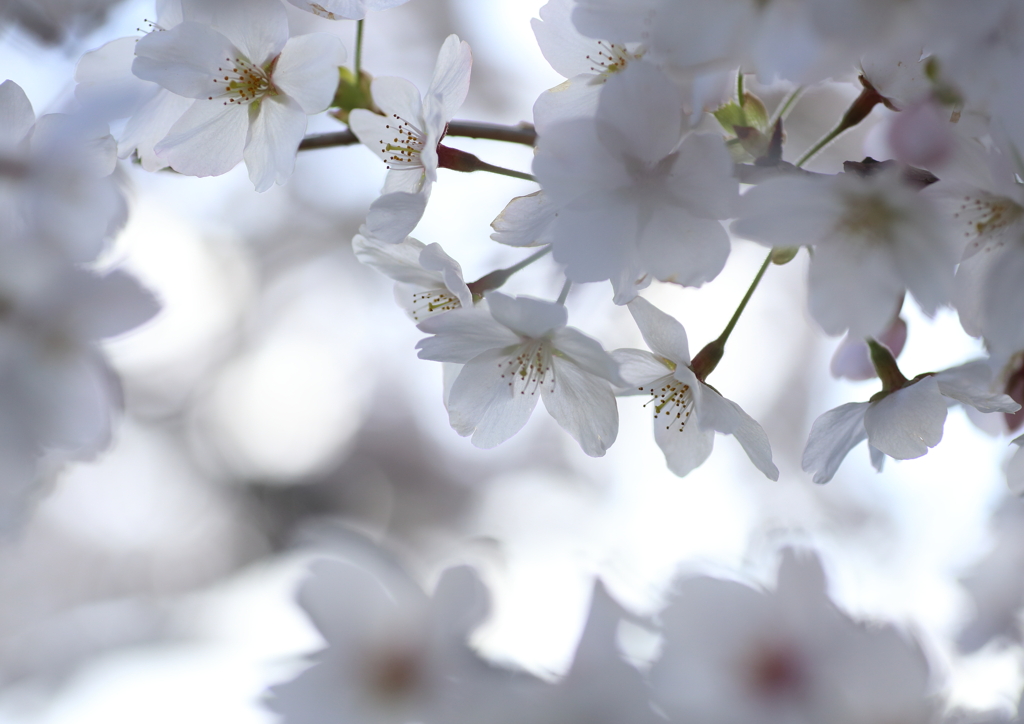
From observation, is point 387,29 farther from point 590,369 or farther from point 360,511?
point 590,369

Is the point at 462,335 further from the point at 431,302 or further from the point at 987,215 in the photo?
the point at 987,215

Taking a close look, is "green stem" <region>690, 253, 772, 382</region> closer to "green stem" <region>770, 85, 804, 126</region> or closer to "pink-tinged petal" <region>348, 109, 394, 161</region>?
"green stem" <region>770, 85, 804, 126</region>

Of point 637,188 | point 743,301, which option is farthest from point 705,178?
point 743,301

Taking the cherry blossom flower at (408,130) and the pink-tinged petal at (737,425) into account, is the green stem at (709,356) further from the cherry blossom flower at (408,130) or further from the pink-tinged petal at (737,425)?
the cherry blossom flower at (408,130)

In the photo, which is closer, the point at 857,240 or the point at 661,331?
the point at 857,240

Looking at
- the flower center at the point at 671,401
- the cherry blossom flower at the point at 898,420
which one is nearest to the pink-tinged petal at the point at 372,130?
the flower center at the point at 671,401

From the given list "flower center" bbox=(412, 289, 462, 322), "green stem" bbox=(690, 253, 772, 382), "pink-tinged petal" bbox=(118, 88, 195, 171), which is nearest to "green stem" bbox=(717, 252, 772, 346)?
"green stem" bbox=(690, 253, 772, 382)
